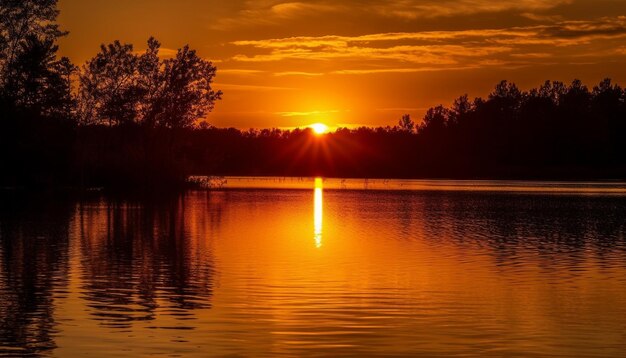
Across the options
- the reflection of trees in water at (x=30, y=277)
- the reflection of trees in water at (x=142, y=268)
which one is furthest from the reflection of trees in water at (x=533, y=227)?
the reflection of trees in water at (x=30, y=277)

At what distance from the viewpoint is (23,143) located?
90000mm

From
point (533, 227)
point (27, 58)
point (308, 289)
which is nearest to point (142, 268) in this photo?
point (308, 289)

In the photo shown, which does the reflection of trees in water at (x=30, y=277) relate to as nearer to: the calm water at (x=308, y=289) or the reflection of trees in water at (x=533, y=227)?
the calm water at (x=308, y=289)

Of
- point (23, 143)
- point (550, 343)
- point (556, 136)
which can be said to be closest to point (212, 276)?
point (550, 343)

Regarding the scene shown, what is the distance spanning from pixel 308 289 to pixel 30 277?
886 centimetres

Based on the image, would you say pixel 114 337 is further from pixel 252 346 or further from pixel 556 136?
pixel 556 136

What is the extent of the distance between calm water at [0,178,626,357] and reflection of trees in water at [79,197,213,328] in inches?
3.1

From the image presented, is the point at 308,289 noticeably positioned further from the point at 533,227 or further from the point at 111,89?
the point at 111,89

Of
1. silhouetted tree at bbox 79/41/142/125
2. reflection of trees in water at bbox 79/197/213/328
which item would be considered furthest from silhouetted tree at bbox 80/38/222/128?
reflection of trees in water at bbox 79/197/213/328

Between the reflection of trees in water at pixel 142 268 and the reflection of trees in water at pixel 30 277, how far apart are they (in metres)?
1.06

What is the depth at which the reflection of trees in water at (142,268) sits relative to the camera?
23.5 m

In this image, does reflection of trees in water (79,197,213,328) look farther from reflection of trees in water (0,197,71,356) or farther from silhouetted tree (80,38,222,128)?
silhouetted tree (80,38,222,128)

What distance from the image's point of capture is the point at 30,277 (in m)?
28.6

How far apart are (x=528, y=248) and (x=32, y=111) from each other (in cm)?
6370
